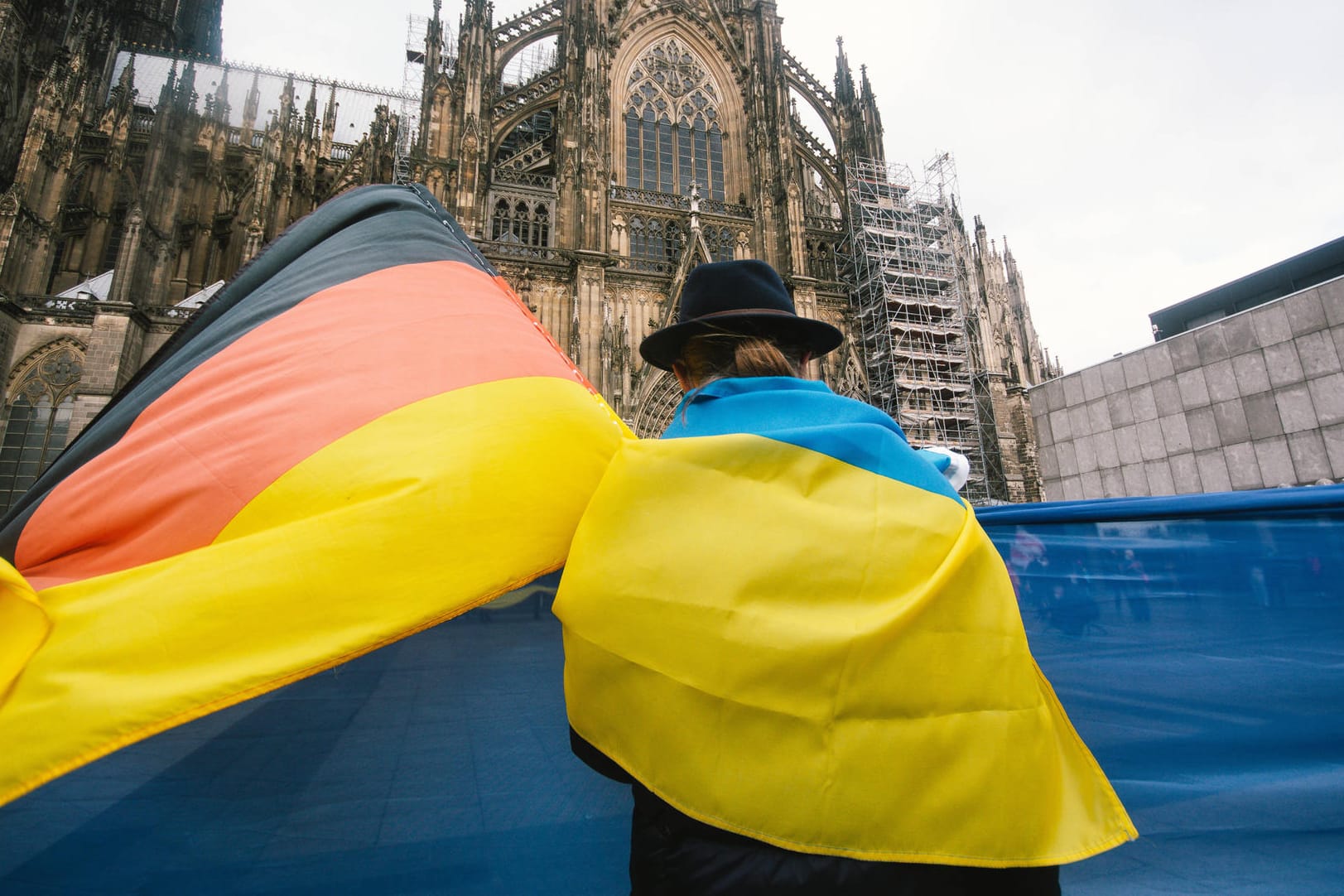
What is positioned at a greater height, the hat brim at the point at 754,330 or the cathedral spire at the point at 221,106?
the cathedral spire at the point at 221,106

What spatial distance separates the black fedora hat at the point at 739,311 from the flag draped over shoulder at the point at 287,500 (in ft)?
1.12

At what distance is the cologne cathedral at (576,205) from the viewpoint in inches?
692

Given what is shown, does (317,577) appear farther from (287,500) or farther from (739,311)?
(739,311)

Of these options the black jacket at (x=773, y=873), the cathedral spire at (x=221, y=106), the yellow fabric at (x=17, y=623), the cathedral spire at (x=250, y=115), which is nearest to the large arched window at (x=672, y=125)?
the cathedral spire at (x=221, y=106)

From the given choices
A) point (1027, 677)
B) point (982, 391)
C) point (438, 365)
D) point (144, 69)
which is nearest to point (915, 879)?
point (1027, 677)

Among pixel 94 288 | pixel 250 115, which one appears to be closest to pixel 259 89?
pixel 250 115

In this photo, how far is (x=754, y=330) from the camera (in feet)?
5.16

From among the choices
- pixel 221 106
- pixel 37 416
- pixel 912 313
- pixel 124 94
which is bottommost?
pixel 37 416

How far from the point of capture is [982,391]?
21344mm

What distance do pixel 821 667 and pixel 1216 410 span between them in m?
10.1

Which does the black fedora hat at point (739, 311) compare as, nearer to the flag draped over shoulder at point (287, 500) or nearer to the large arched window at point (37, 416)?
the flag draped over shoulder at point (287, 500)

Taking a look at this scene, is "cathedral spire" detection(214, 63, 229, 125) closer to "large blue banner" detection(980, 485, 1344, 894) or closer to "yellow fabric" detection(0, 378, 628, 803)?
"yellow fabric" detection(0, 378, 628, 803)

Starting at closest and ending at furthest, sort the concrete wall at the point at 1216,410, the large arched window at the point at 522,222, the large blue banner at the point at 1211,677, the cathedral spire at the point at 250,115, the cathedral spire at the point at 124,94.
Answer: the large blue banner at the point at 1211,677 → the concrete wall at the point at 1216,410 → the large arched window at the point at 522,222 → the cathedral spire at the point at 124,94 → the cathedral spire at the point at 250,115

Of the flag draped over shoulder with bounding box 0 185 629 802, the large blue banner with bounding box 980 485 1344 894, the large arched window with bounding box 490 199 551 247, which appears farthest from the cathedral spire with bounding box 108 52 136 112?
the large blue banner with bounding box 980 485 1344 894
